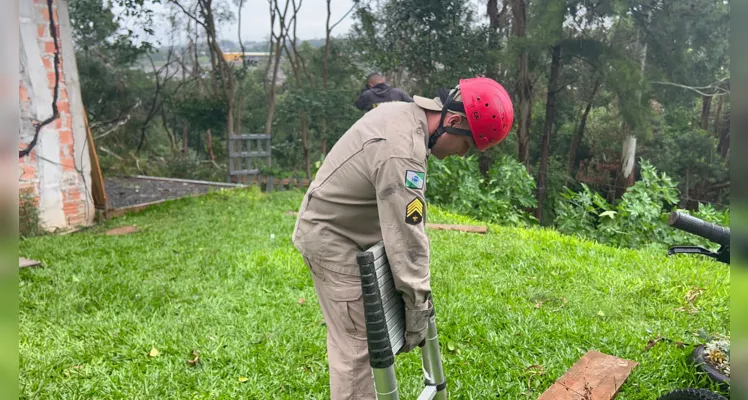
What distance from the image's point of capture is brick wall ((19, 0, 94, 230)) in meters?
6.97

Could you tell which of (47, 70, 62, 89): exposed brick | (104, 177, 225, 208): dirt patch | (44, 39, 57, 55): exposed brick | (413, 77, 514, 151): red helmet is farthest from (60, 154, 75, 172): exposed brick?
(413, 77, 514, 151): red helmet

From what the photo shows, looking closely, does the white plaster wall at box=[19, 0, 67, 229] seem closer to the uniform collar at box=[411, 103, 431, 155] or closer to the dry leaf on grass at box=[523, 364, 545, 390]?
the uniform collar at box=[411, 103, 431, 155]

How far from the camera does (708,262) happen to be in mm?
5152

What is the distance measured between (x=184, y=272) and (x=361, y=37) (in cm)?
993

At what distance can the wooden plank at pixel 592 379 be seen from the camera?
A: 289cm

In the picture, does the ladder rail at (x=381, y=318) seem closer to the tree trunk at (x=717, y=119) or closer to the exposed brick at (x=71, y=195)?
the exposed brick at (x=71, y=195)

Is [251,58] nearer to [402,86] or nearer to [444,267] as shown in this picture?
[402,86]

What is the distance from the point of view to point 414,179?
202cm

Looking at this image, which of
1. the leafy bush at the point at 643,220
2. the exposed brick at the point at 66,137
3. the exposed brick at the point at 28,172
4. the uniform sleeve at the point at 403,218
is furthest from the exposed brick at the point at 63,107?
the leafy bush at the point at 643,220

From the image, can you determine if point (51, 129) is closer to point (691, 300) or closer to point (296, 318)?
point (296, 318)

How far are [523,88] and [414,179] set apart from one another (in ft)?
46.5

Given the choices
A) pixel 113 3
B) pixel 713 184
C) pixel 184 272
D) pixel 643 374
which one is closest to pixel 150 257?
pixel 184 272

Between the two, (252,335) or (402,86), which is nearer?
(252,335)

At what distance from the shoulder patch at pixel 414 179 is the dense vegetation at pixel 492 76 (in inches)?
278
